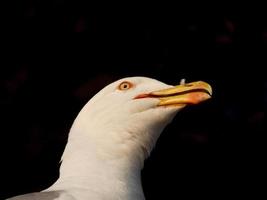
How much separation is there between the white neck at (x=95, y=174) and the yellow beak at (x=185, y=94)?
Answer: 0.57ft

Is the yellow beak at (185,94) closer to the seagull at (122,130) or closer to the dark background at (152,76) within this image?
→ the seagull at (122,130)

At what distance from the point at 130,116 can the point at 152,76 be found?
64cm

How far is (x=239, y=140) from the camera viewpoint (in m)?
4.89

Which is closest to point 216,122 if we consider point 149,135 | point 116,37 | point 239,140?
point 239,140

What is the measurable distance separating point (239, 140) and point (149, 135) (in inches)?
31.4

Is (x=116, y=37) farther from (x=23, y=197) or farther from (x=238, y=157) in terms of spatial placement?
(x=23, y=197)

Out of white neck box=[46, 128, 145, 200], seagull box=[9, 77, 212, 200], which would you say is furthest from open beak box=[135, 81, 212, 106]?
white neck box=[46, 128, 145, 200]

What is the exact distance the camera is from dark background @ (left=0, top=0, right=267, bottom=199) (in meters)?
4.68

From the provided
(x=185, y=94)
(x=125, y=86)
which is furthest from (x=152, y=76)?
(x=185, y=94)

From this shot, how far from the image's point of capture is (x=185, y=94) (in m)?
4.09

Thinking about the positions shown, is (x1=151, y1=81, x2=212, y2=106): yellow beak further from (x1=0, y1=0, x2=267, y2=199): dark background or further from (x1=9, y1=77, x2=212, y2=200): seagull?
(x1=0, y1=0, x2=267, y2=199): dark background

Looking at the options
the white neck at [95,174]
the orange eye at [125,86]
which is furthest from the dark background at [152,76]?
the white neck at [95,174]

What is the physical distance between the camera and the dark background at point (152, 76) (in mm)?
4680

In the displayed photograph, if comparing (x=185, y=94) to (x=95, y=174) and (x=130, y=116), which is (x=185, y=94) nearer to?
(x=130, y=116)
